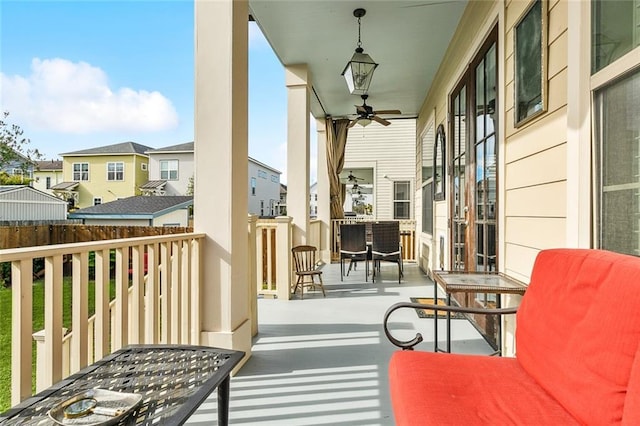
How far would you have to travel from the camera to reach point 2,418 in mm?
902

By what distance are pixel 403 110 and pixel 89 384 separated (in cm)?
792

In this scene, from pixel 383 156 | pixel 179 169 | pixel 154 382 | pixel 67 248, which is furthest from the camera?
pixel 179 169

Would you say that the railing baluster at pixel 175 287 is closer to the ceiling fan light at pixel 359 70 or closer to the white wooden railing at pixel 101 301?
the white wooden railing at pixel 101 301

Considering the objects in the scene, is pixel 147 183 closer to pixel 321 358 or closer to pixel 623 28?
pixel 321 358

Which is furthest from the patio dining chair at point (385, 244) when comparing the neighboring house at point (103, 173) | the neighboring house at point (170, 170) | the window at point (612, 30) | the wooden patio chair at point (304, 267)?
the neighboring house at point (103, 173)

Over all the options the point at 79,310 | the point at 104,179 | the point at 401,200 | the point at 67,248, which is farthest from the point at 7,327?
the point at 104,179

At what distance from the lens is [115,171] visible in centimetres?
1914

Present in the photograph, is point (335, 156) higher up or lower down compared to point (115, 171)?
lower down

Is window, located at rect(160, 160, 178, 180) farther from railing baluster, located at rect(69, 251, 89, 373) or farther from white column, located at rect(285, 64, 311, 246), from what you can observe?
railing baluster, located at rect(69, 251, 89, 373)

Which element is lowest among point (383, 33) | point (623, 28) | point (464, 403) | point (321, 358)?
point (321, 358)

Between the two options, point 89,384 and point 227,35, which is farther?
point 227,35

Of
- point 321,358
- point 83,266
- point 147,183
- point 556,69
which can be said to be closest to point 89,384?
point 83,266

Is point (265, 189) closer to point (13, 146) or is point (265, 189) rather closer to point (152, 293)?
point (13, 146)

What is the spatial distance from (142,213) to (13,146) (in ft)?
9.32
